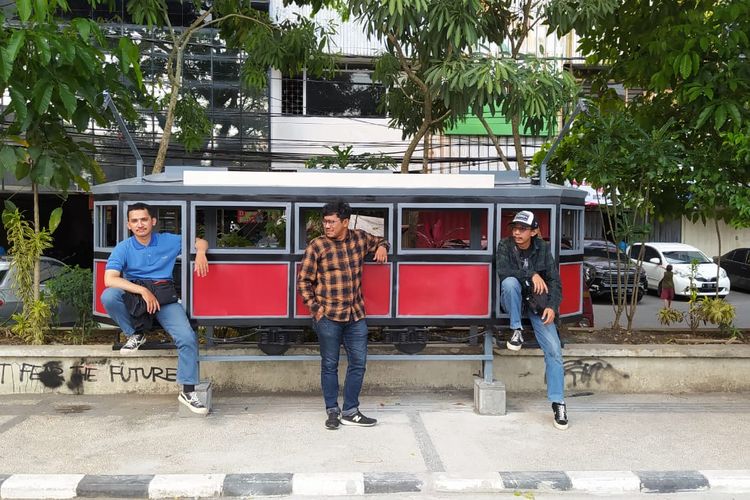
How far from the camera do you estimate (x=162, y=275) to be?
597 centimetres

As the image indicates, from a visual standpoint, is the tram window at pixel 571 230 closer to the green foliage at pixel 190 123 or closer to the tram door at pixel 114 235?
the tram door at pixel 114 235

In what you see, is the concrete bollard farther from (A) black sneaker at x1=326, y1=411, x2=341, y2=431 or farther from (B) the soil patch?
(B) the soil patch

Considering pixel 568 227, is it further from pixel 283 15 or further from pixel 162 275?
pixel 283 15

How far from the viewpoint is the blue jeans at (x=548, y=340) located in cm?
595

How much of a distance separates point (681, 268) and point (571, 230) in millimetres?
13283

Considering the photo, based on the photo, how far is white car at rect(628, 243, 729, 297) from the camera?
715 inches

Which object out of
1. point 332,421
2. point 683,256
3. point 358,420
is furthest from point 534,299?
point 683,256

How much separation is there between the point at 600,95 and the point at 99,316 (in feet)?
24.5

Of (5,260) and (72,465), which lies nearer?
(72,465)

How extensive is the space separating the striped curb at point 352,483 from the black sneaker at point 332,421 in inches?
37.6

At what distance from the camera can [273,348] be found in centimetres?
656

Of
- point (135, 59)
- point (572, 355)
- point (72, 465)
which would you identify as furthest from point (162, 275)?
point (572, 355)

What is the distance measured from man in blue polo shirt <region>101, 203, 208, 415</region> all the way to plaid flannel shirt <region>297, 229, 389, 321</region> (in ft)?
3.11

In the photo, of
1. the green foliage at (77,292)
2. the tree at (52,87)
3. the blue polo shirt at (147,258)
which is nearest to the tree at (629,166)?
the blue polo shirt at (147,258)
